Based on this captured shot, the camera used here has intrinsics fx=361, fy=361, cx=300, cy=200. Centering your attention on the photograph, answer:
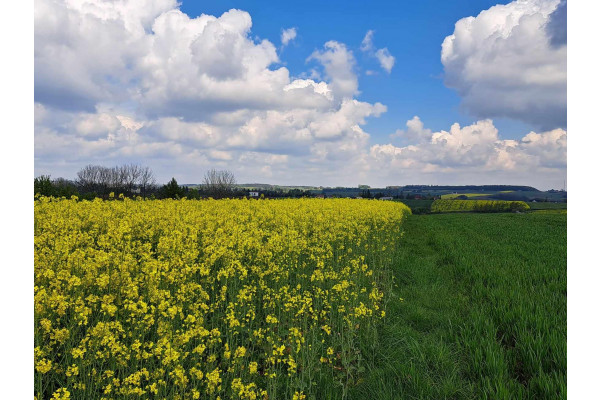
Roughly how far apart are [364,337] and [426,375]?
133cm

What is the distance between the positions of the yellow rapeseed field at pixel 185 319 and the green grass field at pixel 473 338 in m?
0.51

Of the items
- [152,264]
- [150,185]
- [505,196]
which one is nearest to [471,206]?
[505,196]

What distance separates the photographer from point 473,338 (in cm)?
547

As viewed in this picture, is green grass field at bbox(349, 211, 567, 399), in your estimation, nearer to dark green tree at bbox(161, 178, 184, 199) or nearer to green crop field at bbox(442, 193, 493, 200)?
dark green tree at bbox(161, 178, 184, 199)

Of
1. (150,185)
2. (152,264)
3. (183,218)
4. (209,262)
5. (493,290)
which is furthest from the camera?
(150,185)

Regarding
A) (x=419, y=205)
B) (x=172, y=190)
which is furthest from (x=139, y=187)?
(x=419, y=205)

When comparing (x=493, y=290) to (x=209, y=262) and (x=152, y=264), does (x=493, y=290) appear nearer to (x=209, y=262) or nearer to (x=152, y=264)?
(x=209, y=262)

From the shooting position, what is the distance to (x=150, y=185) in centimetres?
6069

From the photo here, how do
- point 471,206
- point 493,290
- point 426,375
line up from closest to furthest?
point 426,375 < point 493,290 < point 471,206

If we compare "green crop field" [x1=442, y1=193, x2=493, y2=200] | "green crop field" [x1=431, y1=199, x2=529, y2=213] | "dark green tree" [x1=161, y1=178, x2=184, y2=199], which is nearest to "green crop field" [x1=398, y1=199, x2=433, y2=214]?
"green crop field" [x1=431, y1=199, x2=529, y2=213]

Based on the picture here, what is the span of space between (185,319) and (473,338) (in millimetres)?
4217

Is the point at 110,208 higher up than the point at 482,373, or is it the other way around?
the point at 110,208

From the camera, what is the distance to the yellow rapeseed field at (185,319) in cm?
387

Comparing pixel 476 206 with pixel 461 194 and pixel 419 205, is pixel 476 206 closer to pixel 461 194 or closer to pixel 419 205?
pixel 461 194
